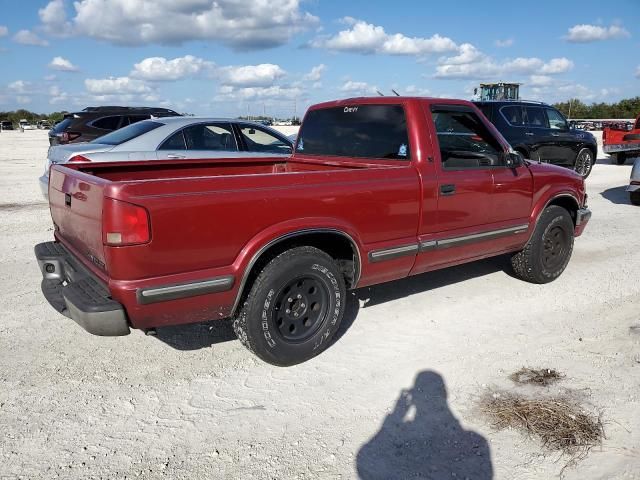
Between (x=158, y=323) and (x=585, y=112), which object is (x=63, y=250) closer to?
(x=158, y=323)

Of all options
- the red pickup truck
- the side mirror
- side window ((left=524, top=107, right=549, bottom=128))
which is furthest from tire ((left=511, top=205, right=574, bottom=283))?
side window ((left=524, top=107, right=549, bottom=128))

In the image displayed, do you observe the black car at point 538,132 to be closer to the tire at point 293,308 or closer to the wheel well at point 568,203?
the wheel well at point 568,203

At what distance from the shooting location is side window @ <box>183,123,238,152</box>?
7.45m

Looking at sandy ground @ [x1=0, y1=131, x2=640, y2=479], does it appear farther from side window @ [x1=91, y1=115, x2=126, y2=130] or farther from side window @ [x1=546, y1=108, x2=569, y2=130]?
side window @ [x1=546, y1=108, x2=569, y2=130]

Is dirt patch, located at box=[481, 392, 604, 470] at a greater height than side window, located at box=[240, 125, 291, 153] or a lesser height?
lesser

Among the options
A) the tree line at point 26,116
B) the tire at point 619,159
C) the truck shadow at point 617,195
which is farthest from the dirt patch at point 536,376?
the tree line at point 26,116

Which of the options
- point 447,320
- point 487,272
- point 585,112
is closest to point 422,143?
point 447,320

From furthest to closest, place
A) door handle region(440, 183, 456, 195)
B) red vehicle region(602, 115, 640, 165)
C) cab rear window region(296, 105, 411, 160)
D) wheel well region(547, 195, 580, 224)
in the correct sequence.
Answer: red vehicle region(602, 115, 640, 165)
wheel well region(547, 195, 580, 224)
cab rear window region(296, 105, 411, 160)
door handle region(440, 183, 456, 195)

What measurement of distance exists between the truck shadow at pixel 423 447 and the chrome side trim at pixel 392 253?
105 centimetres

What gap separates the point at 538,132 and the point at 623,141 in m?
6.04

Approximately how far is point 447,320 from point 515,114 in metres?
9.08

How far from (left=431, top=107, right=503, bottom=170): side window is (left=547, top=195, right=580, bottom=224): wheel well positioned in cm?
109

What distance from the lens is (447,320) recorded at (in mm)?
4602

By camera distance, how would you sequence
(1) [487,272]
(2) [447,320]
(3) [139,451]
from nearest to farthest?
(3) [139,451]
(2) [447,320]
(1) [487,272]
